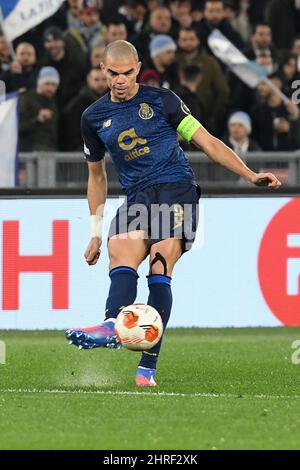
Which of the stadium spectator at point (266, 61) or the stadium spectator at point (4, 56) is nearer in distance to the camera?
the stadium spectator at point (4, 56)

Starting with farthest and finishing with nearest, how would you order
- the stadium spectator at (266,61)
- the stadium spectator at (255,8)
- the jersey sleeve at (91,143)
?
the stadium spectator at (255,8) < the stadium spectator at (266,61) < the jersey sleeve at (91,143)

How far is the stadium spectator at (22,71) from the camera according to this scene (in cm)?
1545

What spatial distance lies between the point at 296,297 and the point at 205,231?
104 centimetres

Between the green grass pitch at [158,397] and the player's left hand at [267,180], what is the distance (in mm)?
1249

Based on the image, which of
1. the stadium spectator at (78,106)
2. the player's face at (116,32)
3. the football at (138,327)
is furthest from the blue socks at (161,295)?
the player's face at (116,32)

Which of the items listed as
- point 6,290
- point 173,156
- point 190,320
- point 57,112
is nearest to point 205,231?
point 190,320

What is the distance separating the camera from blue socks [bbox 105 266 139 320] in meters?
8.38

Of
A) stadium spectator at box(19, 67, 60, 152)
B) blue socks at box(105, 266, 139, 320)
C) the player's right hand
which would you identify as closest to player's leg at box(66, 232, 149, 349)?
blue socks at box(105, 266, 139, 320)

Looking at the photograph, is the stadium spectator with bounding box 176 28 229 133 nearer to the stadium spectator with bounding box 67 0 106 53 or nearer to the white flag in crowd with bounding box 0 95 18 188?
the stadium spectator with bounding box 67 0 106 53

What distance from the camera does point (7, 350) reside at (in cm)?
1127

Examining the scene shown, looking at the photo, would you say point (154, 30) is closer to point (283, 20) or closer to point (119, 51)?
point (283, 20)

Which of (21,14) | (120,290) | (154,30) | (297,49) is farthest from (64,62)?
(120,290)

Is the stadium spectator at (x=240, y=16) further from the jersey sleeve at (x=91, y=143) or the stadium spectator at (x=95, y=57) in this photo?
the jersey sleeve at (x=91, y=143)
